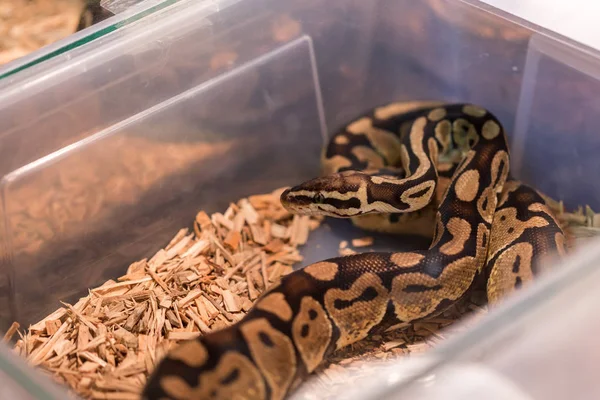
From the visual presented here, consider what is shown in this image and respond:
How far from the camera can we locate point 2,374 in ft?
6.73

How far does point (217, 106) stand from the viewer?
11.3 ft

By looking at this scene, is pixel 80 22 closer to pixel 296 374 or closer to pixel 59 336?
pixel 59 336

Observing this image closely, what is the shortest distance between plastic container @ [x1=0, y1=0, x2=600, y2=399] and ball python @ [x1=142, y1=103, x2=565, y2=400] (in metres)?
0.27

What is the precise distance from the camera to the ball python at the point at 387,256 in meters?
2.16

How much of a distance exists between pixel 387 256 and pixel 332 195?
50 cm

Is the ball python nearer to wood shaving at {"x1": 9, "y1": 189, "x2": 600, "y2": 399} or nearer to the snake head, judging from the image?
the snake head

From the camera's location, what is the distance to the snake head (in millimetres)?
2973

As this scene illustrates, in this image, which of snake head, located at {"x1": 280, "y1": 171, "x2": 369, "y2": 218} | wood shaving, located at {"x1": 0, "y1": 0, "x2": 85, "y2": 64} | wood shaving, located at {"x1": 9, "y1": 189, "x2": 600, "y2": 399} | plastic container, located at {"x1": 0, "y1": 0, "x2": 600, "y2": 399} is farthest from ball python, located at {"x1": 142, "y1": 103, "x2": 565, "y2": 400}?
wood shaving, located at {"x1": 0, "y1": 0, "x2": 85, "y2": 64}

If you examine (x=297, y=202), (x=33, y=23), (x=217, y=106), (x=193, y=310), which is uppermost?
(x=33, y=23)

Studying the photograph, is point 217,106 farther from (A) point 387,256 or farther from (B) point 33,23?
(A) point 387,256

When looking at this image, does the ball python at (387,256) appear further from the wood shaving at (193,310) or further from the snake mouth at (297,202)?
the wood shaving at (193,310)

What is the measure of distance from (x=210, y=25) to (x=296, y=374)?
1.85 meters

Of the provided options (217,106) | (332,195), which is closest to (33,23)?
(217,106)

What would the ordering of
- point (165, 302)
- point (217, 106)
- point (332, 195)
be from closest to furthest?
point (165, 302) < point (332, 195) < point (217, 106)
